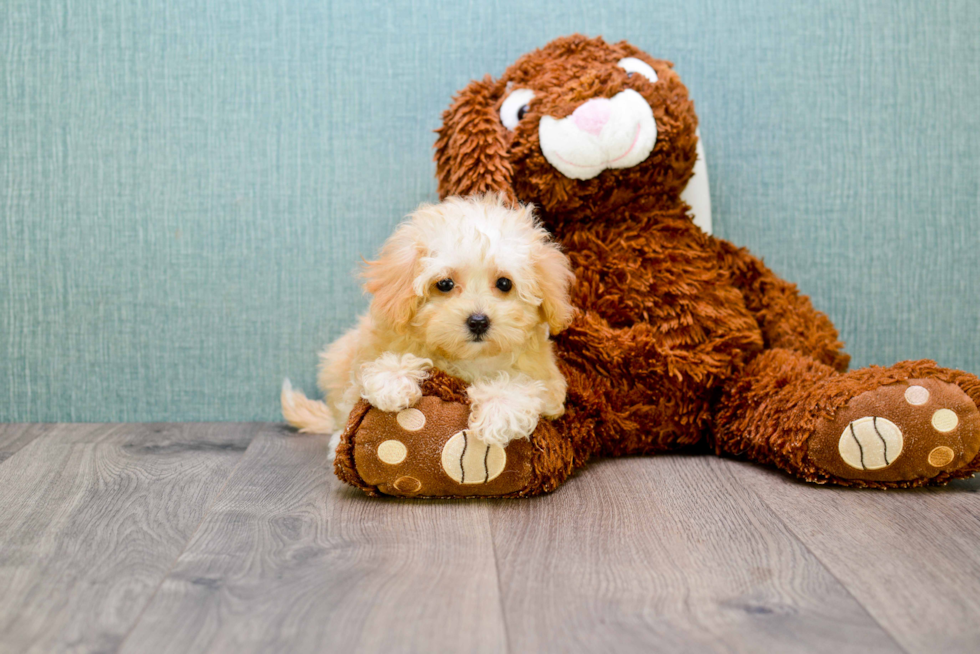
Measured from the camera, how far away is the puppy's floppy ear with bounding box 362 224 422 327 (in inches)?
44.4

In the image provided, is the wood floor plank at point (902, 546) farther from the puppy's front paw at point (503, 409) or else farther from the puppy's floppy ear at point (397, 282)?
the puppy's floppy ear at point (397, 282)

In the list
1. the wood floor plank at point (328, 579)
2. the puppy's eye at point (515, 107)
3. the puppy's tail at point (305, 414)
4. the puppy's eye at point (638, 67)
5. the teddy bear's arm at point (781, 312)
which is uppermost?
the puppy's eye at point (638, 67)

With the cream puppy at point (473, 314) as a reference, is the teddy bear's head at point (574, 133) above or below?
above

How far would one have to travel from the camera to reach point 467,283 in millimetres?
1140

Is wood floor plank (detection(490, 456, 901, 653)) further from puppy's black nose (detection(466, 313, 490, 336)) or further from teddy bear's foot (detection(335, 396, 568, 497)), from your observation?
puppy's black nose (detection(466, 313, 490, 336))

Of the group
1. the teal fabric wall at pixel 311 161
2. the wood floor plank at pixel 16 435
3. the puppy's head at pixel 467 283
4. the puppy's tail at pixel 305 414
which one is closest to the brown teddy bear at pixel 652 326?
the puppy's head at pixel 467 283

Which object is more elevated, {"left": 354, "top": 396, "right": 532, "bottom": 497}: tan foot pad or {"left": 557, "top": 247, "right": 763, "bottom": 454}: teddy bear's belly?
{"left": 557, "top": 247, "right": 763, "bottom": 454}: teddy bear's belly

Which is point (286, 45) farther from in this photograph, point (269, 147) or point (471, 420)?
point (471, 420)

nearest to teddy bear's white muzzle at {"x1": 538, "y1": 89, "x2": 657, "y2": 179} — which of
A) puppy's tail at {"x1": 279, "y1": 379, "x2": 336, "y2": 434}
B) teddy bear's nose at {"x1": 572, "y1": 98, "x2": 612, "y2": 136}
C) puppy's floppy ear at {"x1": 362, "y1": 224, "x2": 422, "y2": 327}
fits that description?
teddy bear's nose at {"x1": 572, "y1": 98, "x2": 612, "y2": 136}

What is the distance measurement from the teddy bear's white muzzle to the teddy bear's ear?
0.28 ft

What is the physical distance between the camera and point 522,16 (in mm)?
1607

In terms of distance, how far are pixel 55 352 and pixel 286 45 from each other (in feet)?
2.63

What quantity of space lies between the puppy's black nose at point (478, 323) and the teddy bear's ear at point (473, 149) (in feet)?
0.98

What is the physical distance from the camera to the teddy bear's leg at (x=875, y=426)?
1.17 meters
